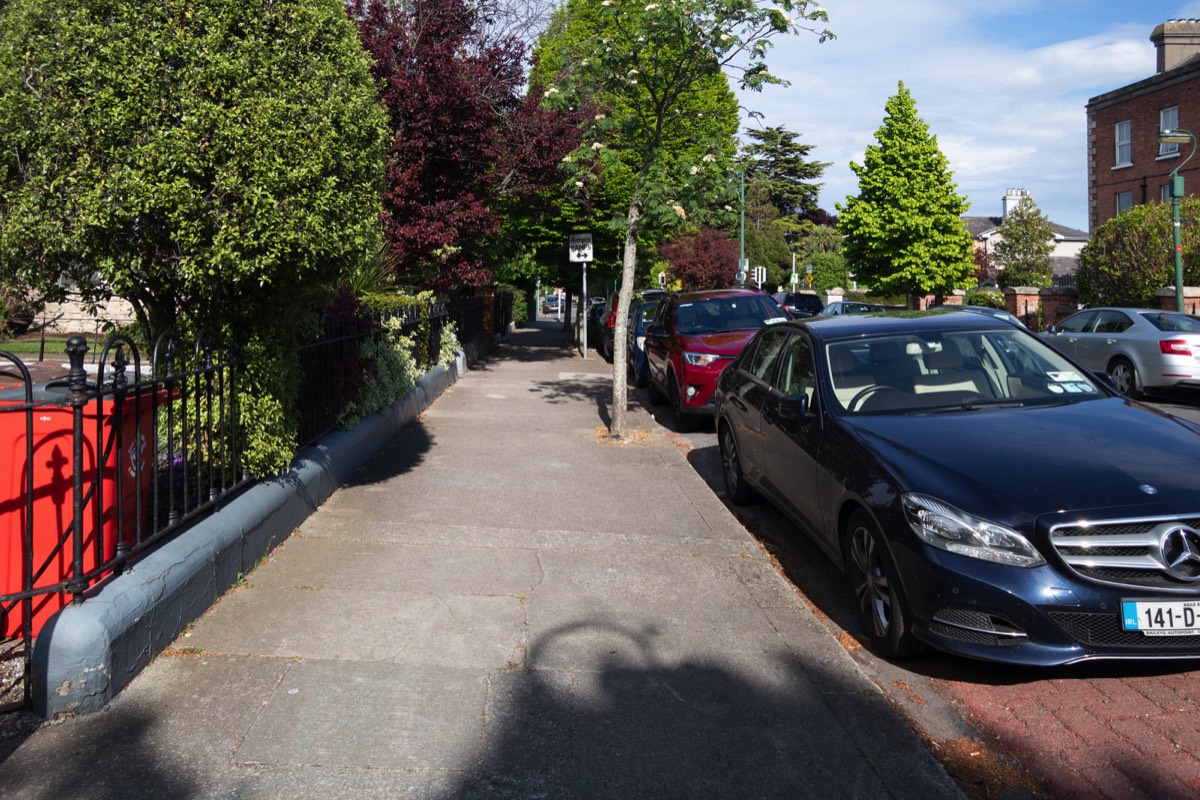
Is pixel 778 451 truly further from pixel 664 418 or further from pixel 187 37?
pixel 664 418

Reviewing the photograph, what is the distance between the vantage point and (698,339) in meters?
11.7

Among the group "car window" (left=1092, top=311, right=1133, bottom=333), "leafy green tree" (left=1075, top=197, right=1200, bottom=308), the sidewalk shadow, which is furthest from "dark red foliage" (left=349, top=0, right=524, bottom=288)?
"leafy green tree" (left=1075, top=197, right=1200, bottom=308)

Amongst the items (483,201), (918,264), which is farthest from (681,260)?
(483,201)

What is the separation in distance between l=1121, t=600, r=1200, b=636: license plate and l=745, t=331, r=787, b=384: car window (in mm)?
3420

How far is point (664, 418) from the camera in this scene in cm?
1327

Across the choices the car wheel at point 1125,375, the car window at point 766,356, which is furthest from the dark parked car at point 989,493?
the car wheel at point 1125,375

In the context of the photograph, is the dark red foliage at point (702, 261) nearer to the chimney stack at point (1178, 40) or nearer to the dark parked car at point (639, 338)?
the chimney stack at point (1178, 40)

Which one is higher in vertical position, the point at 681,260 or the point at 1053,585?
the point at 681,260

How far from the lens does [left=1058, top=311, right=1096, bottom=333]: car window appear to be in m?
16.9

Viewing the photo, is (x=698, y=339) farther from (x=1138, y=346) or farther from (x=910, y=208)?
(x=910, y=208)

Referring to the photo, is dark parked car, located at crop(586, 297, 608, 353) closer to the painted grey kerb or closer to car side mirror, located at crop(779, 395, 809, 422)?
car side mirror, located at crop(779, 395, 809, 422)

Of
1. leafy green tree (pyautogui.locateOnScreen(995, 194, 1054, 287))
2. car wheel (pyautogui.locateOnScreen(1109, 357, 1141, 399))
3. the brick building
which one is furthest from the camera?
leafy green tree (pyautogui.locateOnScreen(995, 194, 1054, 287))

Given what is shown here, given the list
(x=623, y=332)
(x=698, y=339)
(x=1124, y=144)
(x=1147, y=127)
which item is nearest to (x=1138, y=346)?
(x=698, y=339)

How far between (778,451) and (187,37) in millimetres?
4192
